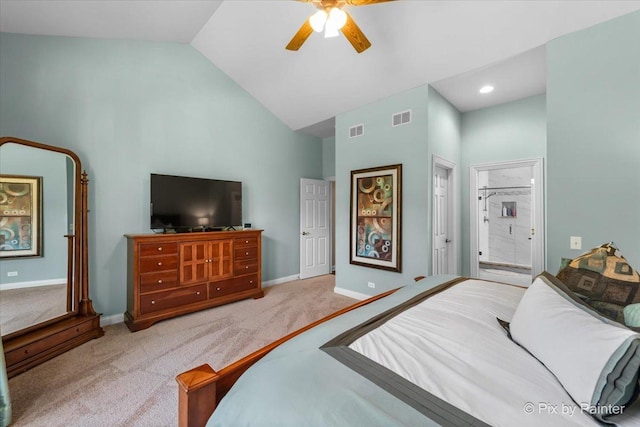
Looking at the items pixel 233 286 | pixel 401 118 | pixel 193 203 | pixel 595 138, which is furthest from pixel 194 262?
pixel 595 138

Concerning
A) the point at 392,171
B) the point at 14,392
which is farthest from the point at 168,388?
the point at 392,171

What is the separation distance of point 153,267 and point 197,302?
71 cm

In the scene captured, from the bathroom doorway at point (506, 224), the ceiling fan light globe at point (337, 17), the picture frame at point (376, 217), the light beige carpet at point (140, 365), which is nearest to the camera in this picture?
the light beige carpet at point (140, 365)

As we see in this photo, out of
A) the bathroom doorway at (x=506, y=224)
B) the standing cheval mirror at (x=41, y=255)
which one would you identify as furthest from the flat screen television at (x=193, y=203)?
the bathroom doorway at (x=506, y=224)

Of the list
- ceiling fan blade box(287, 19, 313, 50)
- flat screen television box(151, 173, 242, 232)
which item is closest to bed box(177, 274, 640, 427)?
ceiling fan blade box(287, 19, 313, 50)

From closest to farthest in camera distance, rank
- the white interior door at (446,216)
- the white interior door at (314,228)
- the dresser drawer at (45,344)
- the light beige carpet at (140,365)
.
Result: the light beige carpet at (140,365) → the dresser drawer at (45,344) → the white interior door at (446,216) → the white interior door at (314,228)

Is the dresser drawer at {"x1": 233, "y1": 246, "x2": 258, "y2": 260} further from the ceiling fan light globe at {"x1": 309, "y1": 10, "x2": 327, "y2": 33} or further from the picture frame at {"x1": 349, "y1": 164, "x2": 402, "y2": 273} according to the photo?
the ceiling fan light globe at {"x1": 309, "y1": 10, "x2": 327, "y2": 33}

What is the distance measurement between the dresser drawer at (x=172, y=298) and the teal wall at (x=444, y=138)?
9.67ft

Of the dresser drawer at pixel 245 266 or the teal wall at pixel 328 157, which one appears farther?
the teal wall at pixel 328 157

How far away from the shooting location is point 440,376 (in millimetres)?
836

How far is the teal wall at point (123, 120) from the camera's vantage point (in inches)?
108

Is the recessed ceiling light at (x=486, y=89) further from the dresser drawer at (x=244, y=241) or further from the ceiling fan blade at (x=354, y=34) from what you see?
the dresser drawer at (x=244, y=241)

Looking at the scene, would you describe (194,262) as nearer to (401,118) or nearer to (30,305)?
(30,305)

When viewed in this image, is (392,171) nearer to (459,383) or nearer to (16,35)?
(459,383)
